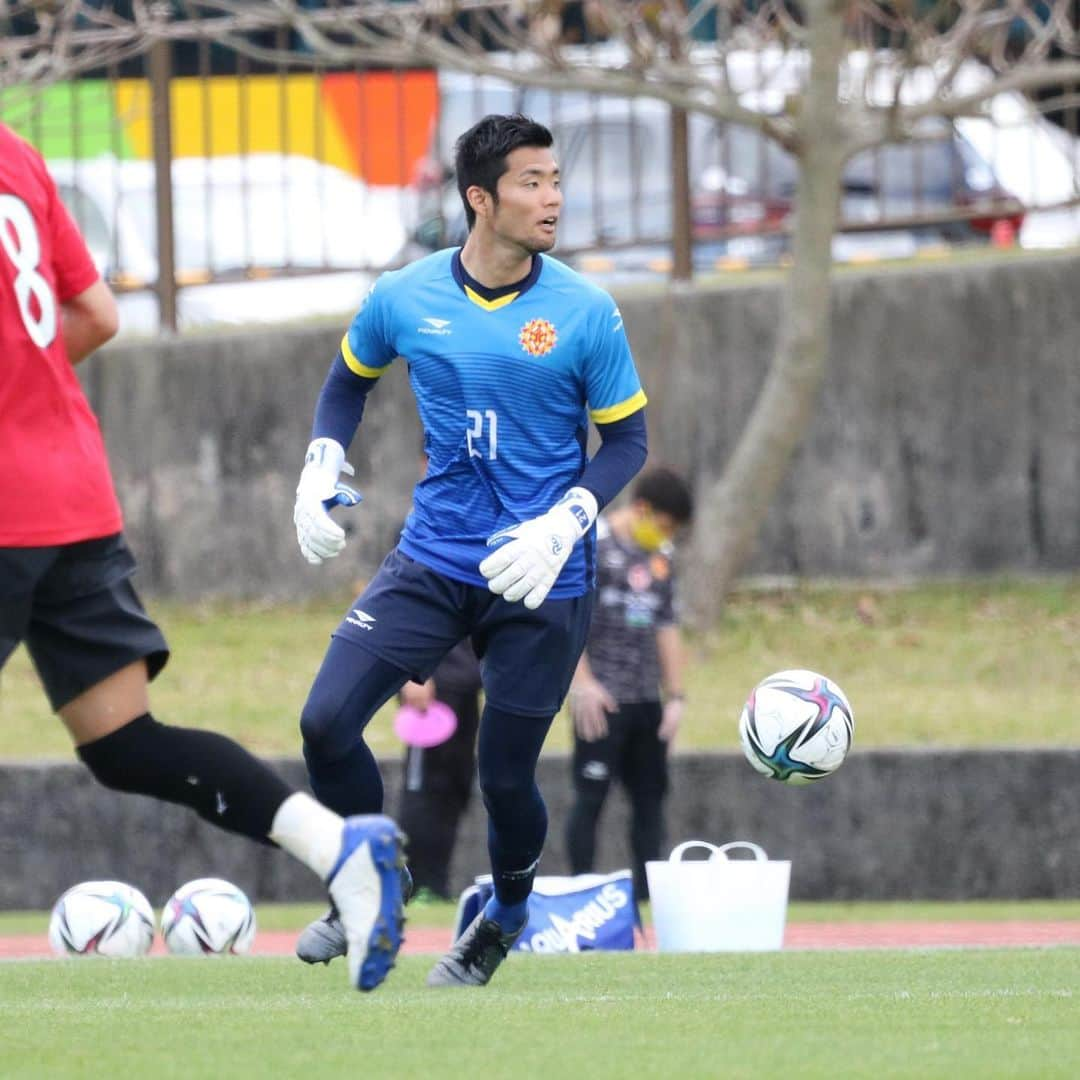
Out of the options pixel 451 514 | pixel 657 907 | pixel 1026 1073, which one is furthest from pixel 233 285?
pixel 1026 1073

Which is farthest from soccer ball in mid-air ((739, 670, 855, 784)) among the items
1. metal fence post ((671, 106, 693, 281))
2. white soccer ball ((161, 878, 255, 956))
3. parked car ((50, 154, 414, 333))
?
parked car ((50, 154, 414, 333))

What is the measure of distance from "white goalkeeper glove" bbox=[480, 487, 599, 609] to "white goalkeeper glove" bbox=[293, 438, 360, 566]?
1.61 feet

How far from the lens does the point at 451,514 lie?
6711 mm

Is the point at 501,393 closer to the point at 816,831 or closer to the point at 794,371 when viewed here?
the point at 816,831

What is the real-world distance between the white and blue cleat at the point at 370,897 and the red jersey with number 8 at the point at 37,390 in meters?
1.02

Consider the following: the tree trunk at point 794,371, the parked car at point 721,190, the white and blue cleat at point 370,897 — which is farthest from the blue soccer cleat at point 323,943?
the parked car at point 721,190

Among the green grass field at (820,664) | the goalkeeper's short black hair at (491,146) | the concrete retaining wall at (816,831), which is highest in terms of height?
the goalkeeper's short black hair at (491,146)

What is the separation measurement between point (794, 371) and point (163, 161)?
4.35m

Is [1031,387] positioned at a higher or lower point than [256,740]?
higher

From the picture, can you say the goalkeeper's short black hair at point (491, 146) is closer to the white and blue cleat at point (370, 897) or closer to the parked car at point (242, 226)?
the white and blue cleat at point (370, 897)

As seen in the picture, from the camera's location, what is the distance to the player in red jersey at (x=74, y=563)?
561cm

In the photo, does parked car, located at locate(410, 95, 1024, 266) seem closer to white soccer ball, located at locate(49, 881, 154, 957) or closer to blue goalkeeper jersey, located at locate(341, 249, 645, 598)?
white soccer ball, located at locate(49, 881, 154, 957)

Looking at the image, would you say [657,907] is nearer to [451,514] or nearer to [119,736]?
[451,514]

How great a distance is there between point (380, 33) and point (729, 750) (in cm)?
638
